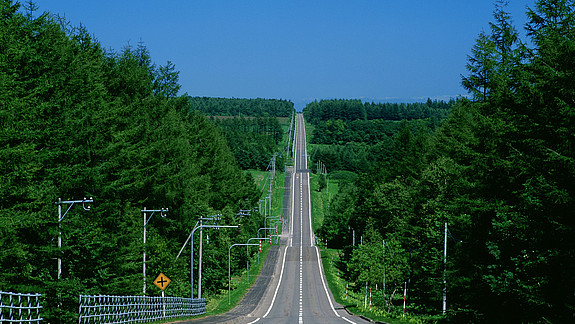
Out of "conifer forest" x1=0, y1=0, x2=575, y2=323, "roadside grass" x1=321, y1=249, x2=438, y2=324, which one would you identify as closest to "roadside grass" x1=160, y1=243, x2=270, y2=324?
"conifer forest" x1=0, y1=0, x2=575, y2=323

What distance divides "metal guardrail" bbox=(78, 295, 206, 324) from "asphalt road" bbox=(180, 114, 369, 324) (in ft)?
8.67

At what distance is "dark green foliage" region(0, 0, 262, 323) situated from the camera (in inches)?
914

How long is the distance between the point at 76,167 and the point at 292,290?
148ft

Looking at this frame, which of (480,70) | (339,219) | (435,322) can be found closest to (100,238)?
(435,322)

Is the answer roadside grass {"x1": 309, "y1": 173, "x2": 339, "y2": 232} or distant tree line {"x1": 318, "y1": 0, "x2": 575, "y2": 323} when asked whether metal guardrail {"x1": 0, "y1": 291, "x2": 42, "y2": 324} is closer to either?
distant tree line {"x1": 318, "y1": 0, "x2": 575, "y2": 323}

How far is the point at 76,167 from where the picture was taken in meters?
29.6

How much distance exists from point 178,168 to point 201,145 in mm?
17674

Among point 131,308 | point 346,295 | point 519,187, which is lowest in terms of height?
point 346,295

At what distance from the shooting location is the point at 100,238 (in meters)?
30.3

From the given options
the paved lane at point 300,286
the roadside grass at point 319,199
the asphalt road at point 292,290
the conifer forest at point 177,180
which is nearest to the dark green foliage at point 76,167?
the conifer forest at point 177,180

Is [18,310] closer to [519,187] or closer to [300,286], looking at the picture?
[519,187]

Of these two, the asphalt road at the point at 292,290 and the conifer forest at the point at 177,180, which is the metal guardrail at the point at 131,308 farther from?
the asphalt road at the point at 292,290

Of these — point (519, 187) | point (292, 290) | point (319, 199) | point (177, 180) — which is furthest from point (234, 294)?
point (319, 199)

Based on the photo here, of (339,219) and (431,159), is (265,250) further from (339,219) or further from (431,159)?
(431,159)
